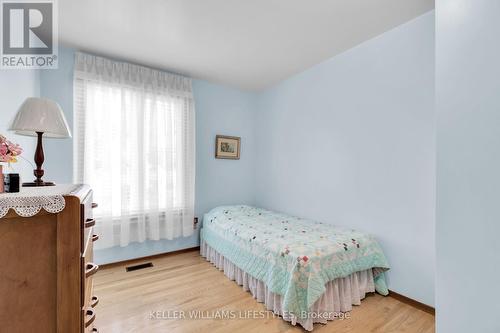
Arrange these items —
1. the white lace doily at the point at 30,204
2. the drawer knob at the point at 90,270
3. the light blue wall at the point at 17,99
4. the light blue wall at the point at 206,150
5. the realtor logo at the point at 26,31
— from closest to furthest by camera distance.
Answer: the white lace doily at the point at 30,204
the drawer knob at the point at 90,270
the light blue wall at the point at 17,99
the realtor logo at the point at 26,31
the light blue wall at the point at 206,150

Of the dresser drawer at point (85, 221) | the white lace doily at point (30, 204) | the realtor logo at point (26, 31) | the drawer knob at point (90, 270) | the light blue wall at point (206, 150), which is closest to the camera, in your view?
the white lace doily at point (30, 204)

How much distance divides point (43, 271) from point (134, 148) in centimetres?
229

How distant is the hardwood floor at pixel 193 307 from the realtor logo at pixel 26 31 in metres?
2.10

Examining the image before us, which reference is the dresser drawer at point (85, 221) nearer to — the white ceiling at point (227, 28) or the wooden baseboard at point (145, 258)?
the white ceiling at point (227, 28)

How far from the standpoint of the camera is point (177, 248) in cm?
330

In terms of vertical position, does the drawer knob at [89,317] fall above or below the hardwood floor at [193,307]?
above

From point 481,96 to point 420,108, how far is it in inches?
30.8

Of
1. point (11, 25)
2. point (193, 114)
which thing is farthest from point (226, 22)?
point (11, 25)

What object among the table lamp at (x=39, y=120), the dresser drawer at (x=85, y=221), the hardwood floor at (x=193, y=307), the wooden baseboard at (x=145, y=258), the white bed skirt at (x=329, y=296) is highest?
the table lamp at (x=39, y=120)

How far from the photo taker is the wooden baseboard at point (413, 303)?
195cm

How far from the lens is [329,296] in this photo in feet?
6.35

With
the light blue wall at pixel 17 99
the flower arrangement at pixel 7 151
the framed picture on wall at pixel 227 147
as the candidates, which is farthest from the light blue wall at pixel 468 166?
the framed picture on wall at pixel 227 147

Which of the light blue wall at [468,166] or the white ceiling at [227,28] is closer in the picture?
the light blue wall at [468,166]

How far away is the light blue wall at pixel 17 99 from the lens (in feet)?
5.13
